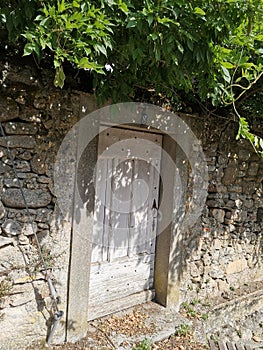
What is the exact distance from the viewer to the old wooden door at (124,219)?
10.7 ft

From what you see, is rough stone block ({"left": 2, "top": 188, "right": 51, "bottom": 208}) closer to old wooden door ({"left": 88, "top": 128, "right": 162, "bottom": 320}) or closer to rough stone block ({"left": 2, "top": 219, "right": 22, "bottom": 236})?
rough stone block ({"left": 2, "top": 219, "right": 22, "bottom": 236})

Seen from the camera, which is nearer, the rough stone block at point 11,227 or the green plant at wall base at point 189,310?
the rough stone block at point 11,227

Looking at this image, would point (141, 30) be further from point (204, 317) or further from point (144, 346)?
point (204, 317)

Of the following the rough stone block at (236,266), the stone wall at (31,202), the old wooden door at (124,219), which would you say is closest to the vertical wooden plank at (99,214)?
the old wooden door at (124,219)

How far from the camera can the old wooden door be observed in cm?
327

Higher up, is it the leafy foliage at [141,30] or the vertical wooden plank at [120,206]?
the leafy foliage at [141,30]

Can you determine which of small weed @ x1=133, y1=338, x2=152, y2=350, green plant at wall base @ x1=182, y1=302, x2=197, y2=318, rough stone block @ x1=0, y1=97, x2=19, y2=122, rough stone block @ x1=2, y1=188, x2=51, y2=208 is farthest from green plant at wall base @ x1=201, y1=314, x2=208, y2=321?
rough stone block @ x1=0, y1=97, x2=19, y2=122

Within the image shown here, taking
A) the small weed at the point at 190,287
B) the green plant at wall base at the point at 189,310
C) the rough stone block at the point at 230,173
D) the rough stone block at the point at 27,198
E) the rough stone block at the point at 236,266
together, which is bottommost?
the green plant at wall base at the point at 189,310

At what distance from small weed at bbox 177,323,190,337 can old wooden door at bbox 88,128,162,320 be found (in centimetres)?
47

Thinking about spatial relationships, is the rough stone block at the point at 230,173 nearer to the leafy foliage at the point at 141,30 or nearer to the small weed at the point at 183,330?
the small weed at the point at 183,330

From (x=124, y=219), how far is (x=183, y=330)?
119 cm

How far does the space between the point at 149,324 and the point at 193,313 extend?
62cm

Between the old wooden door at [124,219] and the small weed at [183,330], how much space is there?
0.47 m

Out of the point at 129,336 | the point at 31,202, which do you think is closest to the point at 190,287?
the point at 129,336
